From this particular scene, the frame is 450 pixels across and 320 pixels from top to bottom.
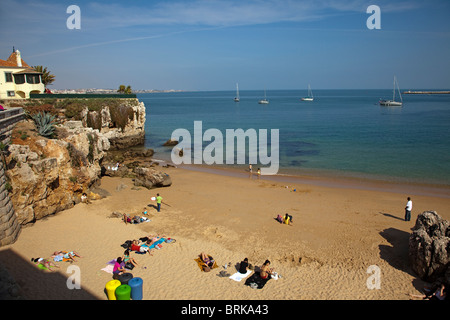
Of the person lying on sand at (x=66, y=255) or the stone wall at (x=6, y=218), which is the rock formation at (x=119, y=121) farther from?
the person lying on sand at (x=66, y=255)

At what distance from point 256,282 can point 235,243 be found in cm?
337

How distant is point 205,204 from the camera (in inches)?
766

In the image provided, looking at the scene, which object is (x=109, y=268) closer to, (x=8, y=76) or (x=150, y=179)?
(x=150, y=179)

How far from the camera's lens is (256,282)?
10938 millimetres

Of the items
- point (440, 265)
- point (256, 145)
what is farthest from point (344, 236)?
point (256, 145)

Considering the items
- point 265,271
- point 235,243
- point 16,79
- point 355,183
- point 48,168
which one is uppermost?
point 16,79

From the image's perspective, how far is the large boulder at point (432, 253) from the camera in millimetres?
10891

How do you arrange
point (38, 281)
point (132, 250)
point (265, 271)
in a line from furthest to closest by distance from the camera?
1. point (132, 250)
2. point (265, 271)
3. point (38, 281)

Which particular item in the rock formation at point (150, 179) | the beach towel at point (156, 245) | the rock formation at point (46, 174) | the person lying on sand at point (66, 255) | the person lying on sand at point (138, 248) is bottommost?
the beach towel at point (156, 245)

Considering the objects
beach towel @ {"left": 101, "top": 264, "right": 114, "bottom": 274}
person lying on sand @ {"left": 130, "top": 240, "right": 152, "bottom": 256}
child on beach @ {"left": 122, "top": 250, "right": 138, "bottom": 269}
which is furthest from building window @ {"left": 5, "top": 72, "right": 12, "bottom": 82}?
beach towel @ {"left": 101, "top": 264, "right": 114, "bottom": 274}

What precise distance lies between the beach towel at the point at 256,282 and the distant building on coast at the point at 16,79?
36.2 m

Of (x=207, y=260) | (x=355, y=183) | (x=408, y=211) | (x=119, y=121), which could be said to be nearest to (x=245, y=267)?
(x=207, y=260)

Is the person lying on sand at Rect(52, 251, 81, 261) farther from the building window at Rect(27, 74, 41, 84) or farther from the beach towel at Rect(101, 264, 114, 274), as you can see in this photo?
the building window at Rect(27, 74, 41, 84)

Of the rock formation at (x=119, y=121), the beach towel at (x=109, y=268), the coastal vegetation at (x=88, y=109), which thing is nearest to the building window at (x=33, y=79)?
the coastal vegetation at (x=88, y=109)
